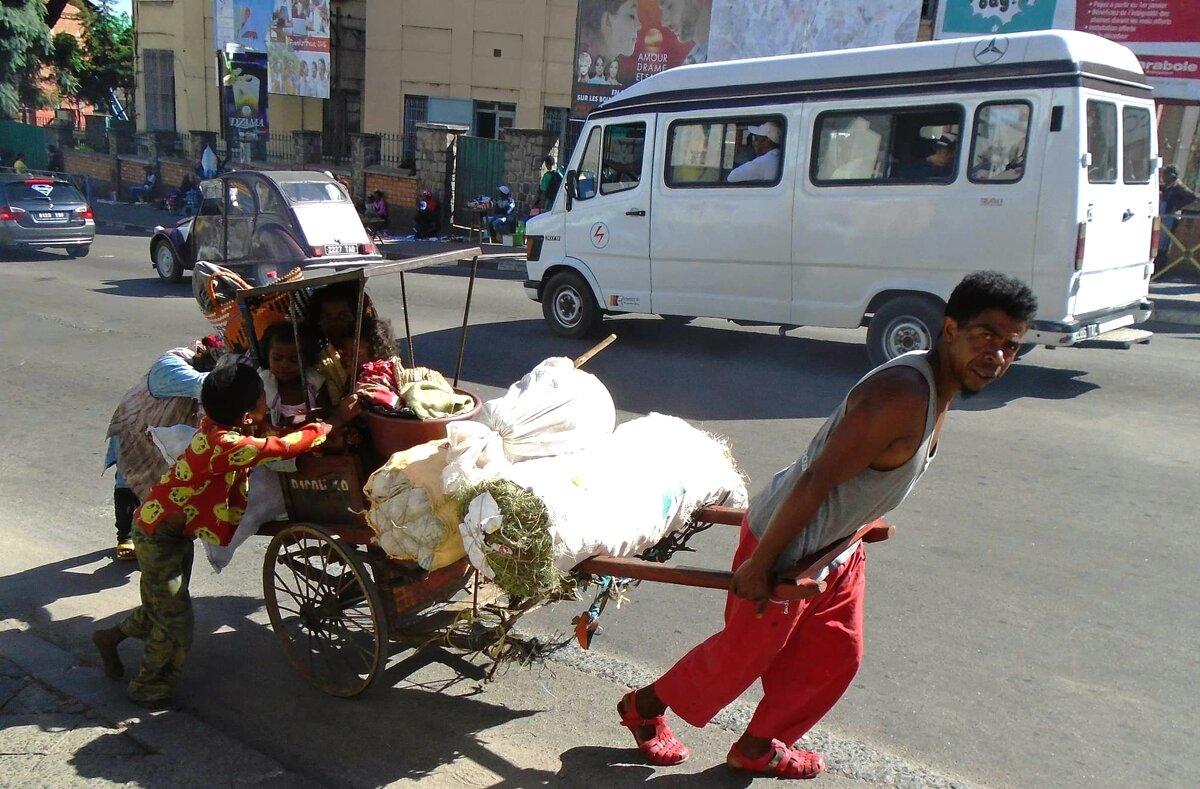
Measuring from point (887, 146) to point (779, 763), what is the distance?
6.84m

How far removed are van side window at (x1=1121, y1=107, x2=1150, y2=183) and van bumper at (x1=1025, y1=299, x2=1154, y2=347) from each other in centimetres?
120

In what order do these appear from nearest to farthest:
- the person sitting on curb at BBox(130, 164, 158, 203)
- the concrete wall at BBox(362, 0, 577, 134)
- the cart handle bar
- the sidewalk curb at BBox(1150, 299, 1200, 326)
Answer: the cart handle bar < the sidewalk curb at BBox(1150, 299, 1200, 326) < the concrete wall at BBox(362, 0, 577, 134) < the person sitting on curb at BBox(130, 164, 158, 203)

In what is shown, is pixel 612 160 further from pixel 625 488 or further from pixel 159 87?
pixel 159 87

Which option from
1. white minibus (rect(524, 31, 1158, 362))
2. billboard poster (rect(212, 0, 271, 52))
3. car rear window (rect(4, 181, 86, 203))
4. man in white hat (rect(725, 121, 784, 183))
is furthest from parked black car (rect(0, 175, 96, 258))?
man in white hat (rect(725, 121, 784, 183))

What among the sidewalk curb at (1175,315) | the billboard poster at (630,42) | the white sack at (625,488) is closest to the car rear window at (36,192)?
the billboard poster at (630,42)

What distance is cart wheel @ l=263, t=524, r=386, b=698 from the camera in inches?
139

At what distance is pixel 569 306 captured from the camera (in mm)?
10953

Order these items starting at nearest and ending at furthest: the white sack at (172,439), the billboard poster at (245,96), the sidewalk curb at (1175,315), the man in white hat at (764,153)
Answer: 1. the white sack at (172,439)
2. the man in white hat at (764,153)
3. the sidewalk curb at (1175,315)
4. the billboard poster at (245,96)

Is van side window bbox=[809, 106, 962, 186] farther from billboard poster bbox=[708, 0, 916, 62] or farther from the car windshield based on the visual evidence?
billboard poster bbox=[708, 0, 916, 62]

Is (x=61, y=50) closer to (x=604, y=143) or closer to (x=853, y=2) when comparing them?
(x=853, y=2)

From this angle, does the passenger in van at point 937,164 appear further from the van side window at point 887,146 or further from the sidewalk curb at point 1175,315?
the sidewalk curb at point 1175,315

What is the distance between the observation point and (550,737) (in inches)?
132

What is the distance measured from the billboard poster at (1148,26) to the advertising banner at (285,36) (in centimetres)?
1805

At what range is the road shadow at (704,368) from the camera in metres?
8.04
